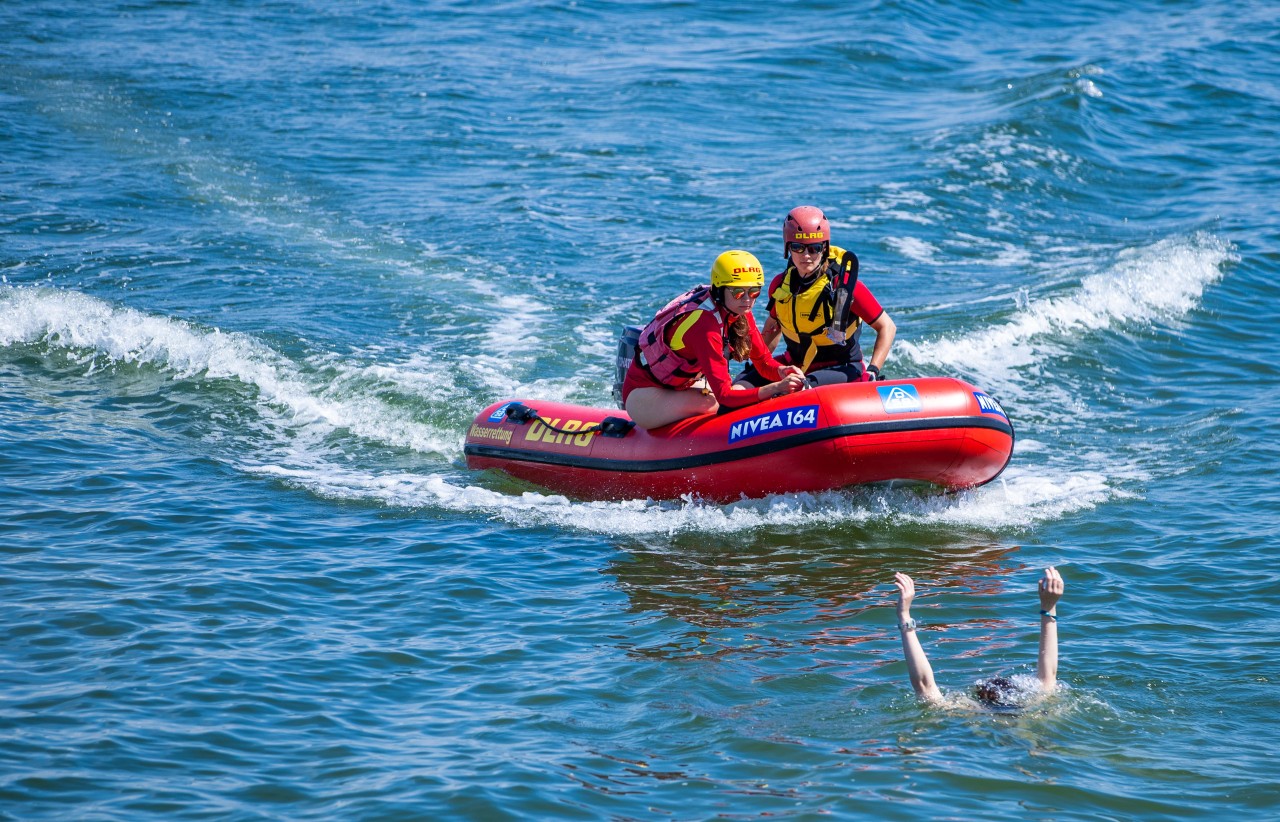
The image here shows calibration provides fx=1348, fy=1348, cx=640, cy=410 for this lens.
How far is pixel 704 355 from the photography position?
301 inches

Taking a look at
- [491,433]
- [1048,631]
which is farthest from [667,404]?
[1048,631]

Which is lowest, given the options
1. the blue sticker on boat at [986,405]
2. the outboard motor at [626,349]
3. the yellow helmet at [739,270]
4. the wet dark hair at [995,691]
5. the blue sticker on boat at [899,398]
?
the wet dark hair at [995,691]

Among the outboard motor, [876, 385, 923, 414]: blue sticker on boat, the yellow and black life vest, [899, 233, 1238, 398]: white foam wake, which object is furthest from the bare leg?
[899, 233, 1238, 398]: white foam wake

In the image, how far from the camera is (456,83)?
64.6ft

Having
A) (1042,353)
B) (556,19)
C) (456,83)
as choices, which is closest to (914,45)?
(556,19)

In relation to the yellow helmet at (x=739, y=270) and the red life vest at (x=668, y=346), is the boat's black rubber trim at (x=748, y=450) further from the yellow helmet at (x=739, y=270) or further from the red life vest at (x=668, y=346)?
the yellow helmet at (x=739, y=270)

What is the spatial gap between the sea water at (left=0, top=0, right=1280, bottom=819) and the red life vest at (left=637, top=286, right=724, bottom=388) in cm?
82

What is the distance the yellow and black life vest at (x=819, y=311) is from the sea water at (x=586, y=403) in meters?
0.92

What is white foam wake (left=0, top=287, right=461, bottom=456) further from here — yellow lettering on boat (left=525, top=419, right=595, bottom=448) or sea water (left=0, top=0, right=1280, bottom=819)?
yellow lettering on boat (left=525, top=419, right=595, bottom=448)

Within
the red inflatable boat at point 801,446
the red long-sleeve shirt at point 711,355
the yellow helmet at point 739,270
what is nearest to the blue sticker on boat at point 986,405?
the red inflatable boat at point 801,446

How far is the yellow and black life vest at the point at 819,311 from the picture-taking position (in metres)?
7.92

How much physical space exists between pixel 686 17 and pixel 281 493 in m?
17.4

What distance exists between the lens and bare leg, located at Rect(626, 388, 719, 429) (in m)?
8.05

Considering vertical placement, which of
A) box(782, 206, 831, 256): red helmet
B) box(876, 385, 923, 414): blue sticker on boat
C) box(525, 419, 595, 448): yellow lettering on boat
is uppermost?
box(782, 206, 831, 256): red helmet
